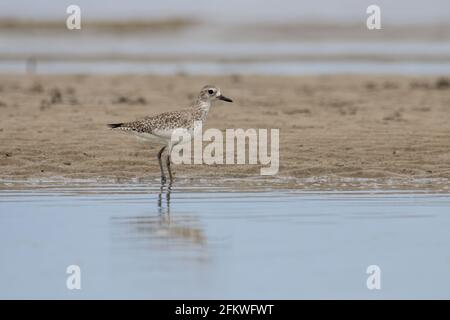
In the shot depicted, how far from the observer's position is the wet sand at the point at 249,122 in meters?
17.2

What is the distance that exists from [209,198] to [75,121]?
259 inches

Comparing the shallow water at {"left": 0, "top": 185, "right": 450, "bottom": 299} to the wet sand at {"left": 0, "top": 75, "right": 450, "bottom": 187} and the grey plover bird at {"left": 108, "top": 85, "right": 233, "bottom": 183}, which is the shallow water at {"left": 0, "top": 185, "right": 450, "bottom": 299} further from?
the wet sand at {"left": 0, "top": 75, "right": 450, "bottom": 187}

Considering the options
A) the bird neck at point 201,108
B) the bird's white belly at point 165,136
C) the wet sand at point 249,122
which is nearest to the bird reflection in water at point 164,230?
the bird's white belly at point 165,136

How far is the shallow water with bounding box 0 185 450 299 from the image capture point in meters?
10.2

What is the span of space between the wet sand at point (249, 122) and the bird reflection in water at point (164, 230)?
10.3ft

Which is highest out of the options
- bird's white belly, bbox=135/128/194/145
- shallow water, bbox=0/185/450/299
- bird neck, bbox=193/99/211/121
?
bird neck, bbox=193/99/211/121

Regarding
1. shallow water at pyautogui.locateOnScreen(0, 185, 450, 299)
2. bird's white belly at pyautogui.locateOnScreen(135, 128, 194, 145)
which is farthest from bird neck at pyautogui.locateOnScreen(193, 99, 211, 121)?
shallow water at pyautogui.locateOnScreen(0, 185, 450, 299)

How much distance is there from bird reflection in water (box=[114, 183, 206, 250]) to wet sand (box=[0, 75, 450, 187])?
10.3 ft

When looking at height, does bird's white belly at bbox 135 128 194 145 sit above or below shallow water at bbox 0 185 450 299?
above

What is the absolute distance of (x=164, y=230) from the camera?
1258 cm

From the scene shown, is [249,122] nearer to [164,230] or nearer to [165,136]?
[165,136]

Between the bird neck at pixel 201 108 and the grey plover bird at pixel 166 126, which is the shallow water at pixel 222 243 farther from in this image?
the bird neck at pixel 201 108

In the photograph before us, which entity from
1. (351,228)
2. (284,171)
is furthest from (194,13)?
(351,228)
